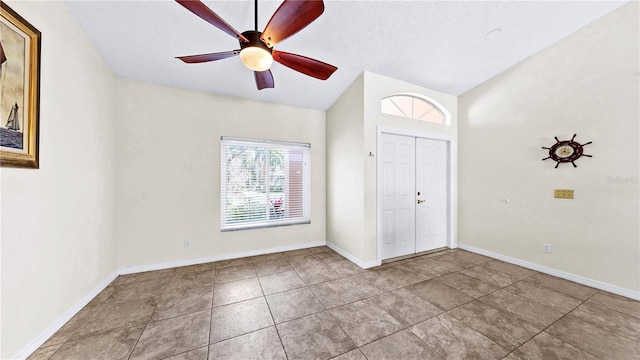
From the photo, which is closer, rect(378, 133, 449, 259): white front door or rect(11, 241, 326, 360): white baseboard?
rect(11, 241, 326, 360): white baseboard

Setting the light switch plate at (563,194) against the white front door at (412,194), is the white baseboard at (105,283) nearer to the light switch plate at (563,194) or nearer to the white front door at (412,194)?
the white front door at (412,194)

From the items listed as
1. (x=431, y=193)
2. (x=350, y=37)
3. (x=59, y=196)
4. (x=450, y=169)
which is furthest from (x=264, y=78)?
(x=450, y=169)

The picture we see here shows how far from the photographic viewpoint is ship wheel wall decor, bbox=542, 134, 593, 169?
9.17 ft

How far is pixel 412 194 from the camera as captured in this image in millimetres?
3764

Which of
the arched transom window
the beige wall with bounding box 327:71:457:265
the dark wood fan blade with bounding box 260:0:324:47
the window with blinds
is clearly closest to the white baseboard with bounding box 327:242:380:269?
the beige wall with bounding box 327:71:457:265

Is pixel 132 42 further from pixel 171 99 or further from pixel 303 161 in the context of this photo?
pixel 303 161

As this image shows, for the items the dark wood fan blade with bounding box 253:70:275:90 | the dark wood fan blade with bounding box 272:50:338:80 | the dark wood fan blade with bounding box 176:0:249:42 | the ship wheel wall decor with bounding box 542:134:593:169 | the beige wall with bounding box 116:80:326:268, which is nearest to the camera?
the dark wood fan blade with bounding box 176:0:249:42

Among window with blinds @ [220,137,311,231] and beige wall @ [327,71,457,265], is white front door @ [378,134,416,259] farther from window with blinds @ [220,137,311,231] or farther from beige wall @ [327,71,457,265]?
window with blinds @ [220,137,311,231]

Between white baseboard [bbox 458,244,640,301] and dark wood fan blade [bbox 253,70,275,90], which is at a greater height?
dark wood fan blade [bbox 253,70,275,90]

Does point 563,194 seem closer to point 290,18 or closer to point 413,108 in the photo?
point 413,108

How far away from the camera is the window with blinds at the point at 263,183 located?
3.59 metres

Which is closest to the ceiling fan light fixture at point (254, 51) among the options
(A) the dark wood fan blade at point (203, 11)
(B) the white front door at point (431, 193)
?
(A) the dark wood fan blade at point (203, 11)

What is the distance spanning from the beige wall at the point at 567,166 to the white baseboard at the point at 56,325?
564 centimetres

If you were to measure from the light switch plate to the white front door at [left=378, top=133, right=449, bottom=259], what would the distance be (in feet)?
4.76
